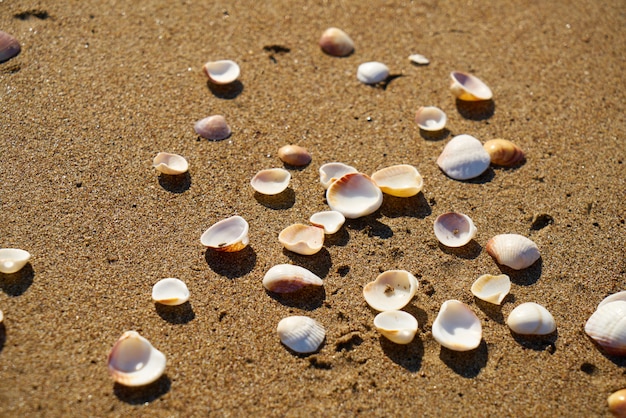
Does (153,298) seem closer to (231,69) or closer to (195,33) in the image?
(231,69)

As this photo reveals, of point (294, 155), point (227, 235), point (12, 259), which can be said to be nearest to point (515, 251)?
point (294, 155)

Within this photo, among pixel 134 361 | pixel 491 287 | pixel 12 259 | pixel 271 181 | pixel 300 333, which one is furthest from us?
pixel 271 181

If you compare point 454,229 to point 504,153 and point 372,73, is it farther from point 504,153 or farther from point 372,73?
point 372,73

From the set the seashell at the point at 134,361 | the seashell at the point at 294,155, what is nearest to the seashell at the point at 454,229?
the seashell at the point at 294,155

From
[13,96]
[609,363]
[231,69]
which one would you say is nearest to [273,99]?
[231,69]

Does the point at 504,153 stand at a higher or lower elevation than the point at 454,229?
higher

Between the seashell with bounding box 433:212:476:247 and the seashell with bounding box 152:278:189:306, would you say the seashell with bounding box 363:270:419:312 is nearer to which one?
the seashell with bounding box 433:212:476:247
